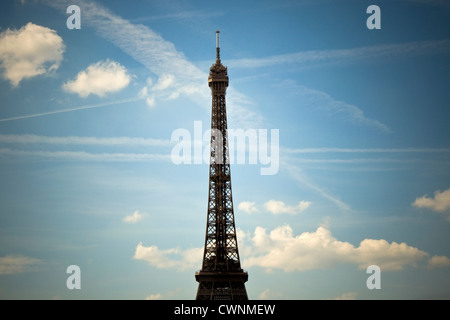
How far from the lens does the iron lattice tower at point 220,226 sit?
352ft

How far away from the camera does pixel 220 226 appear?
112 m

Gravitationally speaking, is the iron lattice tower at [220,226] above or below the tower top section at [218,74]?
below

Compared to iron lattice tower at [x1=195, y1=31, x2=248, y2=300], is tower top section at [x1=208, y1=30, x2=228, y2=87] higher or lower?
higher

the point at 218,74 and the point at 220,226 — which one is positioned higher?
the point at 218,74

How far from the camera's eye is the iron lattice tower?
107 m
